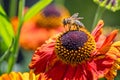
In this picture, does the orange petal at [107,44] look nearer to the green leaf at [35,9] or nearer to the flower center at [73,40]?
the flower center at [73,40]

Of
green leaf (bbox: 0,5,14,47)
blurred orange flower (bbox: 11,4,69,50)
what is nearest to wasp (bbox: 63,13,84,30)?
green leaf (bbox: 0,5,14,47)

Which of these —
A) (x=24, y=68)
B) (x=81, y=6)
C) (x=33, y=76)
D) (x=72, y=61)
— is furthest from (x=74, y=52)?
(x=81, y=6)

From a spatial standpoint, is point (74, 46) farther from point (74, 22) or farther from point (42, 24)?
point (42, 24)

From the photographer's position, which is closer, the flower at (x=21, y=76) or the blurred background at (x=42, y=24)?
the flower at (x=21, y=76)

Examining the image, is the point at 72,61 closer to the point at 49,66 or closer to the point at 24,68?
the point at 49,66

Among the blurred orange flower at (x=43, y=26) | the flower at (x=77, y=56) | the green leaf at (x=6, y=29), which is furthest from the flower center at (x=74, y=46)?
the blurred orange flower at (x=43, y=26)

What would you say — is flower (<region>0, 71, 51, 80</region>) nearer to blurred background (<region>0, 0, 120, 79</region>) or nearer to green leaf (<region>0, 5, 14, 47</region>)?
green leaf (<region>0, 5, 14, 47</region>)

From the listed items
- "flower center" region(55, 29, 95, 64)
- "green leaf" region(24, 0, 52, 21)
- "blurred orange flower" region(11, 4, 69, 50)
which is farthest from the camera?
"blurred orange flower" region(11, 4, 69, 50)
